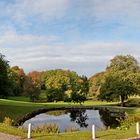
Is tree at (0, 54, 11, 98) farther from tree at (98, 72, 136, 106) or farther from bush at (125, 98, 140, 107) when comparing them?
bush at (125, 98, 140, 107)

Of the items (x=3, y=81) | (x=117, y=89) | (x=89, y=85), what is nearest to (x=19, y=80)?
(x=89, y=85)

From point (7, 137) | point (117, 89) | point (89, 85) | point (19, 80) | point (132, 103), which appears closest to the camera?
point (7, 137)

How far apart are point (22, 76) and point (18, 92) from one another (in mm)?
12054

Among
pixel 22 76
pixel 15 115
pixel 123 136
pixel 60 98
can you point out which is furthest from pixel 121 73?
pixel 123 136

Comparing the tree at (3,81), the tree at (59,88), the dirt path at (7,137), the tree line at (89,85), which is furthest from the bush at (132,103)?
the dirt path at (7,137)

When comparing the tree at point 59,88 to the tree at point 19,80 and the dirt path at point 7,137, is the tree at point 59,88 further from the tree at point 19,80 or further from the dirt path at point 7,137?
the dirt path at point 7,137

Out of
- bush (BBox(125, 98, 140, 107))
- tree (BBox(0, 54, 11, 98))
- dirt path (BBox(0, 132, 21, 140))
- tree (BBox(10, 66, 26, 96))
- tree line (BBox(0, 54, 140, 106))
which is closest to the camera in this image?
dirt path (BBox(0, 132, 21, 140))

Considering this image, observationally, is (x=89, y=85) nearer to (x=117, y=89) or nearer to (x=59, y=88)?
(x=59, y=88)

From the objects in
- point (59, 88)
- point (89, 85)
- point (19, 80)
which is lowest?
point (59, 88)

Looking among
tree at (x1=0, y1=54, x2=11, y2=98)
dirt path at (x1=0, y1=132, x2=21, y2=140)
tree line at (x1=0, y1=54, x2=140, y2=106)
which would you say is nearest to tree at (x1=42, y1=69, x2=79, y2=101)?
tree line at (x1=0, y1=54, x2=140, y2=106)

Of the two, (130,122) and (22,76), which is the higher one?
(22,76)

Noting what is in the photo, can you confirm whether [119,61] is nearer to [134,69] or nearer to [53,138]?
[134,69]

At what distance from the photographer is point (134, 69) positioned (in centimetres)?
10156

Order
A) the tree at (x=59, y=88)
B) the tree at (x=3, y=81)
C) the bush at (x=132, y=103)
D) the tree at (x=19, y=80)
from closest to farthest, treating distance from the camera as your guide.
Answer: the tree at (x=3, y=81) → the bush at (x=132, y=103) → the tree at (x=59, y=88) → the tree at (x=19, y=80)
